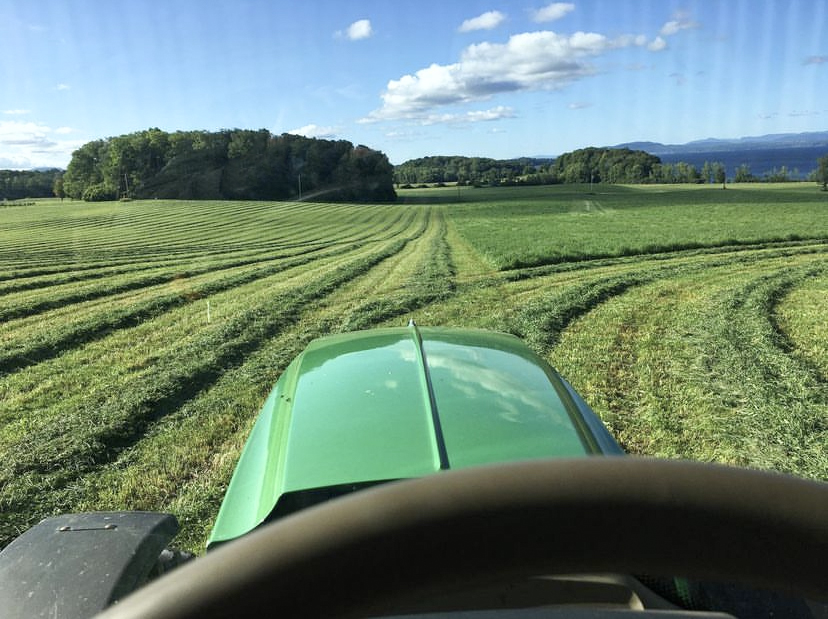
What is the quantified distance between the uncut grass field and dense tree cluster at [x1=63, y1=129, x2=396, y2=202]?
245ft

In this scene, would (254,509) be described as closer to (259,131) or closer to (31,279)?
(31,279)

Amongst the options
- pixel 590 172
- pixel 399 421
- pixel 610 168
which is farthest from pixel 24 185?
pixel 399 421

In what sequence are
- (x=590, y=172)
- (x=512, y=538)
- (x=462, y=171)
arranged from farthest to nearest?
1. (x=462, y=171)
2. (x=590, y=172)
3. (x=512, y=538)

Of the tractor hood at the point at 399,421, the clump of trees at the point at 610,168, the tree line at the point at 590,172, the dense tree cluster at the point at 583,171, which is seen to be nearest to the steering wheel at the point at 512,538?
the tractor hood at the point at 399,421

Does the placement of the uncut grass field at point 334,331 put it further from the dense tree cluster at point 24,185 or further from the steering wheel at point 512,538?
the dense tree cluster at point 24,185

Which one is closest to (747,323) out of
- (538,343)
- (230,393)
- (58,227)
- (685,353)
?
(685,353)

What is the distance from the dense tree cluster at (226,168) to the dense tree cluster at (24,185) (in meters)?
17.3

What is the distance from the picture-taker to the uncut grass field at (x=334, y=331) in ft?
15.3

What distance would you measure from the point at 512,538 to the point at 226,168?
99715mm

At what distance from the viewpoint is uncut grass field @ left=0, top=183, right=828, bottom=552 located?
4668 millimetres

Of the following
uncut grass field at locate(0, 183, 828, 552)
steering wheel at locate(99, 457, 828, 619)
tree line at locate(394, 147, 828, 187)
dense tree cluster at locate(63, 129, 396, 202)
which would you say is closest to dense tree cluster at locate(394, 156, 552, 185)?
tree line at locate(394, 147, 828, 187)

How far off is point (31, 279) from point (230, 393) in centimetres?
1045

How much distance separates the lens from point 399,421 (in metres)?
2.10

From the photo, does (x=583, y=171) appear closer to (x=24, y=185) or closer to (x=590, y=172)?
(x=590, y=172)
